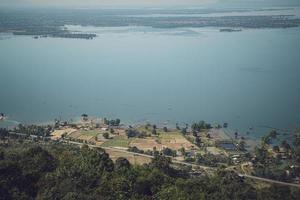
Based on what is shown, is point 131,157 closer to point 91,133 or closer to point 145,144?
point 145,144

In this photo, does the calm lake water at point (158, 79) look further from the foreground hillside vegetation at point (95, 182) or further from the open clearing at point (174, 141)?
the foreground hillside vegetation at point (95, 182)

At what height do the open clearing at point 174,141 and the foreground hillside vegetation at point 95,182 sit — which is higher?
the foreground hillside vegetation at point 95,182

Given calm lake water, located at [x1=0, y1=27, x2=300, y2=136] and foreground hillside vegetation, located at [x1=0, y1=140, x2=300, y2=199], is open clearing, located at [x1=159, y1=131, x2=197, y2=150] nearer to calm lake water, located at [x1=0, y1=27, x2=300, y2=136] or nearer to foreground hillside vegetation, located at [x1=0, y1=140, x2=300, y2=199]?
calm lake water, located at [x1=0, y1=27, x2=300, y2=136]

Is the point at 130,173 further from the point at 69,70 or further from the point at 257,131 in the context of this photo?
the point at 69,70

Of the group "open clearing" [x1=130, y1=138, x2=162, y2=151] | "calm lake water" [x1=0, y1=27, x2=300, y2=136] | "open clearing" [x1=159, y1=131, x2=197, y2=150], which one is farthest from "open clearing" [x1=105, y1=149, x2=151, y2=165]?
"calm lake water" [x1=0, y1=27, x2=300, y2=136]

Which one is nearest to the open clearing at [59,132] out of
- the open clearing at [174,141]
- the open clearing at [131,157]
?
the open clearing at [131,157]
